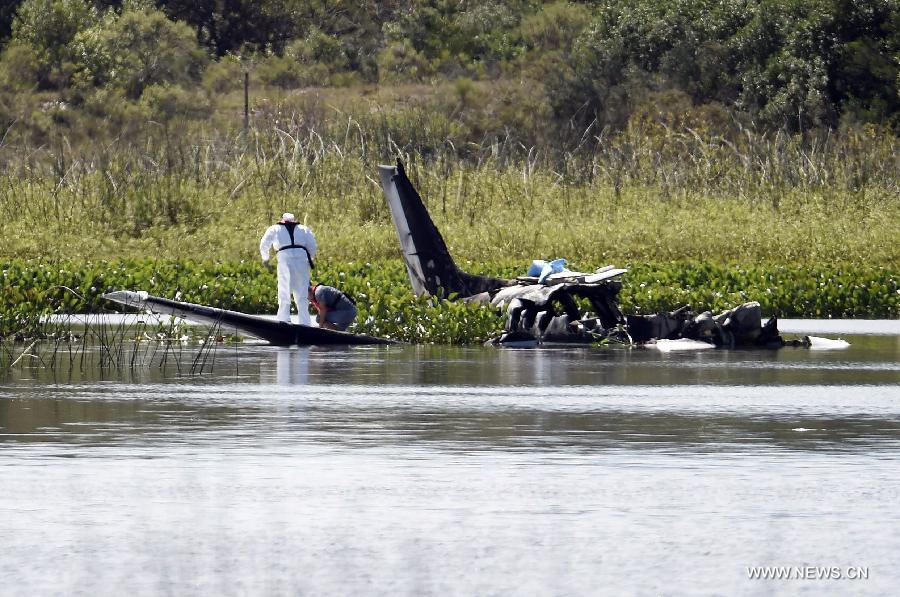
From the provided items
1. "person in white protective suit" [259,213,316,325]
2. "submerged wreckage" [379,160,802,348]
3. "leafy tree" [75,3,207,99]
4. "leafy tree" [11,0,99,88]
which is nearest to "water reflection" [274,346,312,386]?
"person in white protective suit" [259,213,316,325]

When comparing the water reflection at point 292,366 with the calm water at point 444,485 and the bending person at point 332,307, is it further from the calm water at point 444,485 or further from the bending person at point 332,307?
the bending person at point 332,307

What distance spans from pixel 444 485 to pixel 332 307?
13859mm

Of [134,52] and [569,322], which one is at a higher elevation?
[134,52]

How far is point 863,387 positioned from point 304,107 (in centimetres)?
5574

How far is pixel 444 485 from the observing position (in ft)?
37.9

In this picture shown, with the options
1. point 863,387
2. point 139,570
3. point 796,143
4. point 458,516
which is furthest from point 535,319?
point 796,143

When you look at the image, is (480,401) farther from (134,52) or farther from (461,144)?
(134,52)

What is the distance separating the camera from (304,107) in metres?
72.8

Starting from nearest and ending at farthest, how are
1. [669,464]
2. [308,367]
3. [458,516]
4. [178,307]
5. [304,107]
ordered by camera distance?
[458,516] < [669,464] < [308,367] < [178,307] < [304,107]

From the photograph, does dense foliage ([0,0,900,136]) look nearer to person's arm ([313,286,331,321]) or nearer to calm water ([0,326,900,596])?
person's arm ([313,286,331,321])

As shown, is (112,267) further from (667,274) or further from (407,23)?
(407,23)

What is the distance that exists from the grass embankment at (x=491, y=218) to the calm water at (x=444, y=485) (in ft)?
→ 37.1

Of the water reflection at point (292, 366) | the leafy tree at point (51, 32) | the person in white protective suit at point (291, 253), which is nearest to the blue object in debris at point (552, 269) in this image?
the person in white protective suit at point (291, 253)

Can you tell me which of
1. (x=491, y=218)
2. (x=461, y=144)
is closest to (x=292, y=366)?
(x=491, y=218)
